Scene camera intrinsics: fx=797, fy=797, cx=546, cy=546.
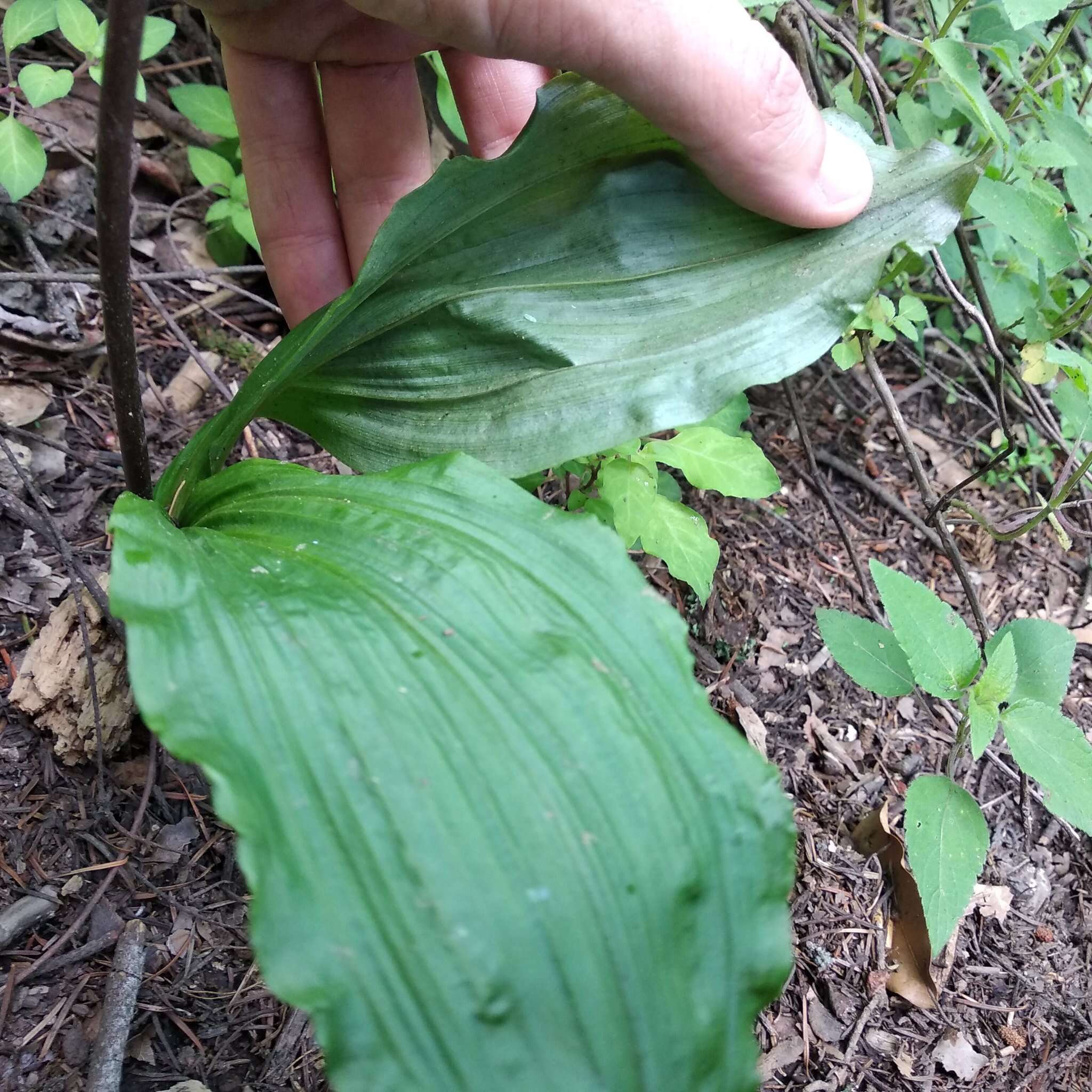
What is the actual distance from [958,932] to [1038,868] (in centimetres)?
25

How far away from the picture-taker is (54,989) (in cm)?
94

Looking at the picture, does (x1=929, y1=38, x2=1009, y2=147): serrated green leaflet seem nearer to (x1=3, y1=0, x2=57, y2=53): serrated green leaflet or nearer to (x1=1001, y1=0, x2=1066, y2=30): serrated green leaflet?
(x1=1001, y1=0, x2=1066, y2=30): serrated green leaflet

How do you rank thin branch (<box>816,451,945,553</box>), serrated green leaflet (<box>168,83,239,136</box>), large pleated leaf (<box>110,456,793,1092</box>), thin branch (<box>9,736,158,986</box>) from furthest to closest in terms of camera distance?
thin branch (<box>816,451,945,553</box>)
serrated green leaflet (<box>168,83,239,136</box>)
thin branch (<box>9,736,158,986</box>)
large pleated leaf (<box>110,456,793,1092</box>)

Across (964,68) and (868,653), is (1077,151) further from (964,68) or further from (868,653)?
(868,653)

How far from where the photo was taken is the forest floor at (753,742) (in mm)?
976

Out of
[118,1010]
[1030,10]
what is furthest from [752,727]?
[1030,10]

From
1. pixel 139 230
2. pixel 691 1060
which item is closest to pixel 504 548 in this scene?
pixel 691 1060

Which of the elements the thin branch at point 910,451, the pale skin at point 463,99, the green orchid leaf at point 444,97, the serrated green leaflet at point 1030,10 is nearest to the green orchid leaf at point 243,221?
the pale skin at point 463,99

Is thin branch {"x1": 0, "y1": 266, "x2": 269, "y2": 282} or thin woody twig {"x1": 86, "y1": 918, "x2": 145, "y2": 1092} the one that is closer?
thin woody twig {"x1": 86, "y1": 918, "x2": 145, "y2": 1092}

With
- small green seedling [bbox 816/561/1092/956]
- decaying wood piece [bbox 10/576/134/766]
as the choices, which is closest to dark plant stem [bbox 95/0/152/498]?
decaying wood piece [bbox 10/576/134/766]

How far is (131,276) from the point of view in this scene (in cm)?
133

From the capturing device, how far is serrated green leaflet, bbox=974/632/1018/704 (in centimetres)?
107

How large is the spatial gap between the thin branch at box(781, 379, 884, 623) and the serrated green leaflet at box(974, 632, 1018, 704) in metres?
0.49

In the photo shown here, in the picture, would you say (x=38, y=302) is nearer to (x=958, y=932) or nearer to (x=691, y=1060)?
(x=691, y=1060)
